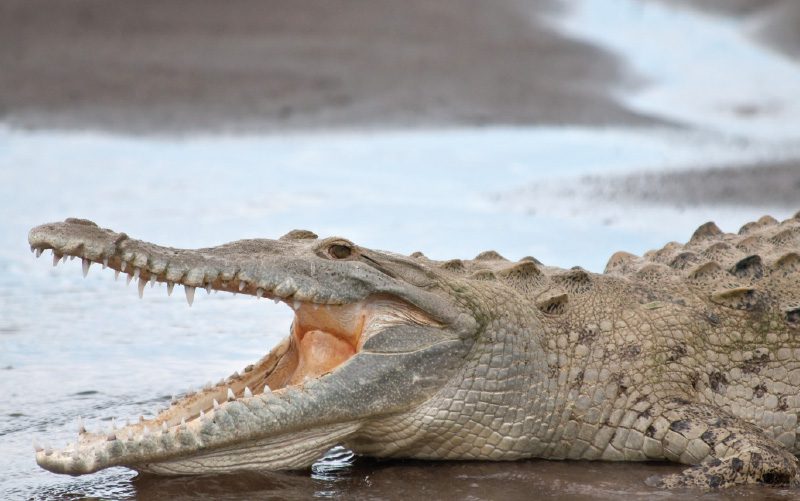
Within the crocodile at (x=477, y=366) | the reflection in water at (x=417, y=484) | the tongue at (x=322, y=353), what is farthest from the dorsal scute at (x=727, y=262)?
the tongue at (x=322, y=353)

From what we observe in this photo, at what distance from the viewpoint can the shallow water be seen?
4738 mm

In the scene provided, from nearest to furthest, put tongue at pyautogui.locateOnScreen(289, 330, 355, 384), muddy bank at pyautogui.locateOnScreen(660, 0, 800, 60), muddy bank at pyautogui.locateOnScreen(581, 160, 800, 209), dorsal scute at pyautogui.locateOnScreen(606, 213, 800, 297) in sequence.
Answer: tongue at pyautogui.locateOnScreen(289, 330, 355, 384) → dorsal scute at pyautogui.locateOnScreen(606, 213, 800, 297) → muddy bank at pyautogui.locateOnScreen(581, 160, 800, 209) → muddy bank at pyautogui.locateOnScreen(660, 0, 800, 60)

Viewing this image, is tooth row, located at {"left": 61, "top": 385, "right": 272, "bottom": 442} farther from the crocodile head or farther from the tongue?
the tongue

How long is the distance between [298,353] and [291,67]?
11301mm

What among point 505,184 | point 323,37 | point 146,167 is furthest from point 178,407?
point 323,37

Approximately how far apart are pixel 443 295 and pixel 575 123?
956 centimetres

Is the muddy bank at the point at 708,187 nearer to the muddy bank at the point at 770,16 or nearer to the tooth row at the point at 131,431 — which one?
the muddy bank at the point at 770,16

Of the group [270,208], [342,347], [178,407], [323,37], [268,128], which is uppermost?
[323,37]

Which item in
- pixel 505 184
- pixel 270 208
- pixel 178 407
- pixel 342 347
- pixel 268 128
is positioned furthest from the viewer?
pixel 268 128

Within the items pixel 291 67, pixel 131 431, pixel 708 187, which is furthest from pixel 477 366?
pixel 291 67

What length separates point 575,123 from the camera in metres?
14.1

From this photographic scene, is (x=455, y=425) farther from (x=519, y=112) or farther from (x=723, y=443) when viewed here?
(x=519, y=112)

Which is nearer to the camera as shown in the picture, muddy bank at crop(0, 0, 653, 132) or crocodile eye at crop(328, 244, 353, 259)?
crocodile eye at crop(328, 244, 353, 259)

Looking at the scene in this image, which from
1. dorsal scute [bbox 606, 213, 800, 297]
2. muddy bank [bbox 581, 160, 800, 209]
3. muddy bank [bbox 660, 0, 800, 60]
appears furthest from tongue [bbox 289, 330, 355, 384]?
muddy bank [bbox 660, 0, 800, 60]
